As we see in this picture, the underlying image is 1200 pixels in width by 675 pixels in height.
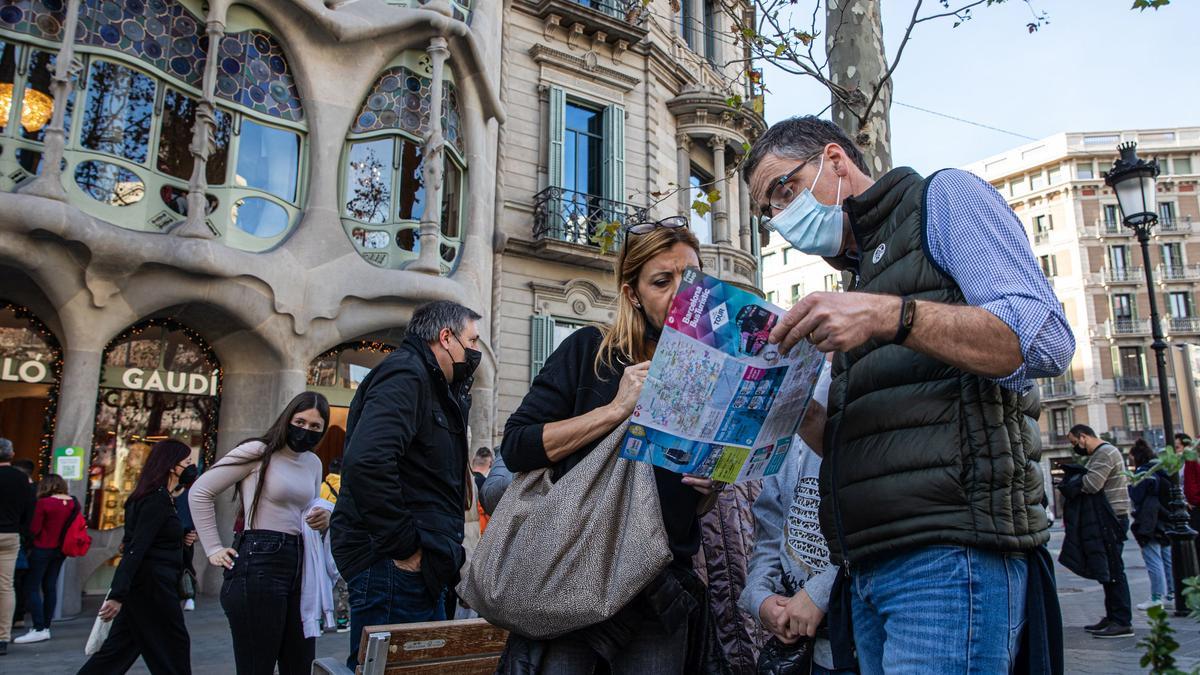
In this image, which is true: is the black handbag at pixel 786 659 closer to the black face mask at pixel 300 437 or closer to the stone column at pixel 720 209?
the black face mask at pixel 300 437

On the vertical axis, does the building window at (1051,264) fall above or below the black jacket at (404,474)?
above

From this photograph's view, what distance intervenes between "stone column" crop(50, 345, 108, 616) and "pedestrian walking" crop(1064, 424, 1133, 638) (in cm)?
1201

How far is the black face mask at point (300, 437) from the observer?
Result: 4.77 meters

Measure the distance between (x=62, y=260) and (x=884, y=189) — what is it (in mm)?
11829

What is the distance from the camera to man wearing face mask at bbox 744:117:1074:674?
1677 mm

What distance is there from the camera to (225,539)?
12.2 metres

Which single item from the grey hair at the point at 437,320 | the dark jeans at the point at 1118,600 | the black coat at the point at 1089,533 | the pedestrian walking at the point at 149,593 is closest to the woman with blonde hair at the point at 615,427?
the grey hair at the point at 437,320

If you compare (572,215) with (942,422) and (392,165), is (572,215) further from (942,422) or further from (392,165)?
(942,422)

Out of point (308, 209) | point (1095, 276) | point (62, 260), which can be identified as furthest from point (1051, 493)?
point (62, 260)

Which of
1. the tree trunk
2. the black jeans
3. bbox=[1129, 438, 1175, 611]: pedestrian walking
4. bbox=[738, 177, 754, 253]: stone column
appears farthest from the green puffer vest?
bbox=[738, 177, 754, 253]: stone column

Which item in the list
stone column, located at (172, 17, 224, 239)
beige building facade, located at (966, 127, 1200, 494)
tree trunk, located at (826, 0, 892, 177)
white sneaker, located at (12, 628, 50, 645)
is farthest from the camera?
beige building facade, located at (966, 127, 1200, 494)

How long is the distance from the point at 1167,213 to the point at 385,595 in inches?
2529

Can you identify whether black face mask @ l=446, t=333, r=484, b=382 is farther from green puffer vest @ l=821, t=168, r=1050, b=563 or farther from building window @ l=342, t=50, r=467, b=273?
building window @ l=342, t=50, r=467, b=273

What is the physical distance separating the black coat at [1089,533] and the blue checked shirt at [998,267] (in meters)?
7.28
